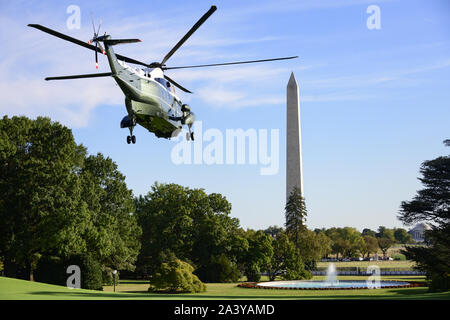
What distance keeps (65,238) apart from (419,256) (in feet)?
87.2

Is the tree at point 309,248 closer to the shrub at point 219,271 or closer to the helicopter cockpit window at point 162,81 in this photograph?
the shrub at point 219,271

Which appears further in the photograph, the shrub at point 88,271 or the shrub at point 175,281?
the shrub at point 88,271

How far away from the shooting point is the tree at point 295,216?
87062mm

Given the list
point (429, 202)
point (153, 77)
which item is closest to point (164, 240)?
point (429, 202)

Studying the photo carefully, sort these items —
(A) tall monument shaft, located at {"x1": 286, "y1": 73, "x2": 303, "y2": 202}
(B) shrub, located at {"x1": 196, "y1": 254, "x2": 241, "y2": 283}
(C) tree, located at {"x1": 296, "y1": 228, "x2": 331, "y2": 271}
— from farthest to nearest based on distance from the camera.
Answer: (C) tree, located at {"x1": 296, "y1": 228, "x2": 331, "y2": 271}, (A) tall monument shaft, located at {"x1": 286, "y1": 73, "x2": 303, "y2": 202}, (B) shrub, located at {"x1": 196, "y1": 254, "x2": 241, "y2": 283}

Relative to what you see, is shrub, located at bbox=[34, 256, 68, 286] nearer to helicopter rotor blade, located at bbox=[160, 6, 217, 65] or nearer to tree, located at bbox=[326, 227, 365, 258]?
helicopter rotor blade, located at bbox=[160, 6, 217, 65]

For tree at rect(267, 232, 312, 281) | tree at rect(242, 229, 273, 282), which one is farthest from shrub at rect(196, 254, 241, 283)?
tree at rect(267, 232, 312, 281)

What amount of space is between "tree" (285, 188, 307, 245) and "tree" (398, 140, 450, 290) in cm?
3973

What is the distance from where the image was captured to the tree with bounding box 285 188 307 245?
286 ft

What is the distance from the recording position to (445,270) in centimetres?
4100

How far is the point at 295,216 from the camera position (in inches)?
3531

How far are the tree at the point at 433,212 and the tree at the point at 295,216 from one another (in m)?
39.7

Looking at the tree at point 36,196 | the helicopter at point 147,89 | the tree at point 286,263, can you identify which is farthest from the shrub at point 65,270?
the tree at point 286,263

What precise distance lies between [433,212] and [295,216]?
45.3m
